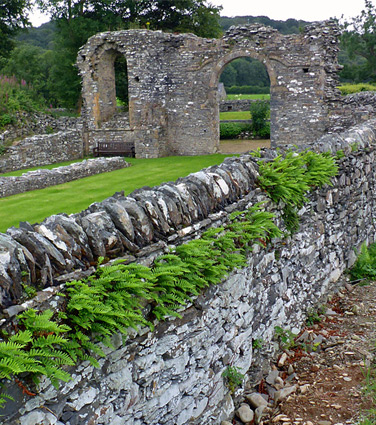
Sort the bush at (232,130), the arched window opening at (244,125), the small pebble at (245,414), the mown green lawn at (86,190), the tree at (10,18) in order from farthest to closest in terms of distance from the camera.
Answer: the tree at (10,18), the bush at (232,130), the arched window opening at (244,125), the mown green lawn at (86,190), the small pebble at (245,414)

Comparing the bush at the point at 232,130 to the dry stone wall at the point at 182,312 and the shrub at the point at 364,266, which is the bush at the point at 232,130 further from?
the dry stone wall at the point at 182,312

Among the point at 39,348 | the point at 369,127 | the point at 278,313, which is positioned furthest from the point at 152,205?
the point at 369,127

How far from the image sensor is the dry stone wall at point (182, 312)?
2.86 metres

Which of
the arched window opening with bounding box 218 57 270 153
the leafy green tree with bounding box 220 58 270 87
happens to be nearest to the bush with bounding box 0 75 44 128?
the arched window opening with bounding box 218 57 270 153

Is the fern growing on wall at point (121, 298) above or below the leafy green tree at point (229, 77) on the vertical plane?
below

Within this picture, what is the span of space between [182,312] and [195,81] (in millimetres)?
17879

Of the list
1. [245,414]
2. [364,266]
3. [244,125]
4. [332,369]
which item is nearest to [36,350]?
[245,414]

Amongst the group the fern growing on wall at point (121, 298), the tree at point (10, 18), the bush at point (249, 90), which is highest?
the tree at point (10, 18)

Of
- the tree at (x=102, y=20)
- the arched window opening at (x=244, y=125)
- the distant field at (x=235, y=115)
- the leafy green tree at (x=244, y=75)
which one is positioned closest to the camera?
the arched window opening at (x=244, y=125)

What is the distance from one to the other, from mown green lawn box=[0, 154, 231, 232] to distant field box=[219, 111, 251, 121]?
14217mm

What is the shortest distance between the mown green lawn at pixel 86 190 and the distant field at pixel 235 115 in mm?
14217

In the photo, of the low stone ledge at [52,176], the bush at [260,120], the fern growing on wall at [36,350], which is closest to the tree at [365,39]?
the bush at [260,120]

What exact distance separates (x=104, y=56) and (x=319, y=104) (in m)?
9.77

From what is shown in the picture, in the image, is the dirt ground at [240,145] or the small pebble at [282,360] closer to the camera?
the small pebble at [282,360]
